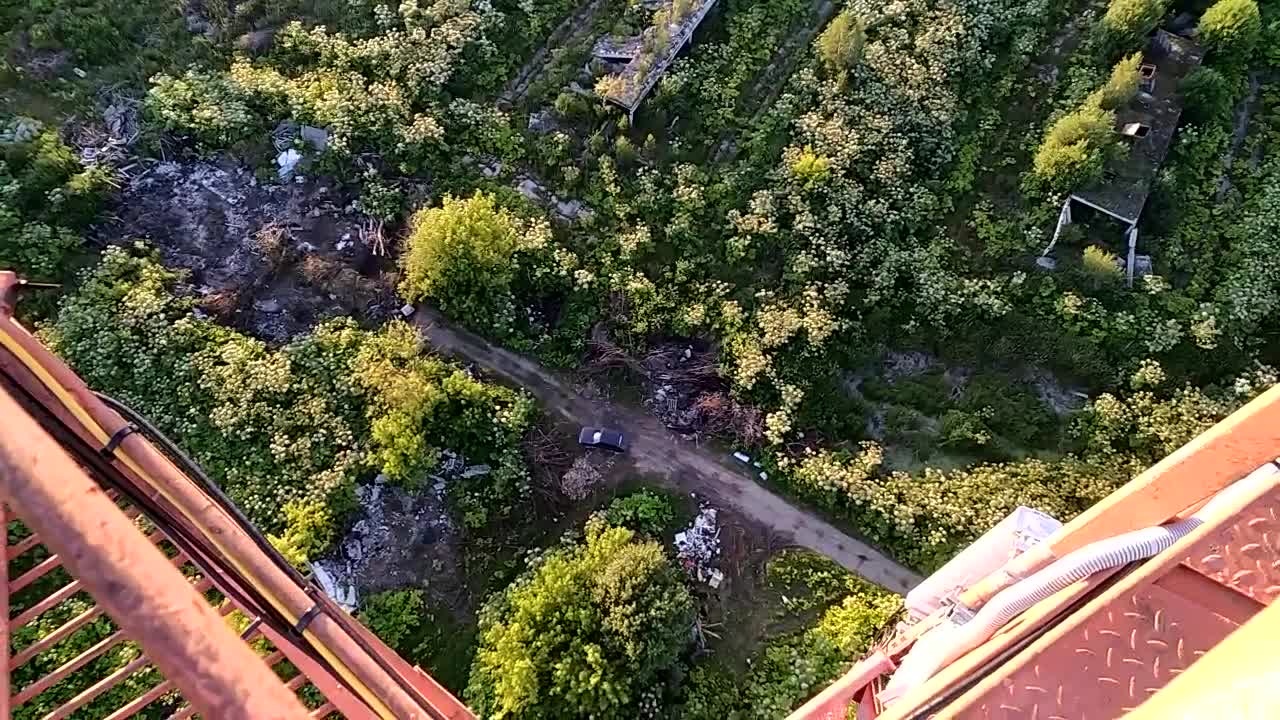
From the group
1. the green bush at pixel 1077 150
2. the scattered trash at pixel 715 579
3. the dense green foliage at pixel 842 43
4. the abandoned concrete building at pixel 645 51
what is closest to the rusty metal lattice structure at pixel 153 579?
the scattered trash at pixel 715 579

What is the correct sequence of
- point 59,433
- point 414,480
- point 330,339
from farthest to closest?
point 330,339
point 414,480
point 59,433

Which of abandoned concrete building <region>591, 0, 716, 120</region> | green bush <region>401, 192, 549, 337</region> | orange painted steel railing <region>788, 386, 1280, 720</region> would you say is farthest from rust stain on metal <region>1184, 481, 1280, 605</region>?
abandoned concrete building <region>591, 0, 716, 120</region>

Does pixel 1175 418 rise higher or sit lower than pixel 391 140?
lower

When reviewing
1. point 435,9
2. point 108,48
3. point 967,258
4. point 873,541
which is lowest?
point 873,541

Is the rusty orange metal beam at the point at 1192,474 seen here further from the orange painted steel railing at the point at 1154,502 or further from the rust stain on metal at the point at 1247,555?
the rust stain on metal at the point at 1247,555

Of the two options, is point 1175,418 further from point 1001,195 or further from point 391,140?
point 391,140

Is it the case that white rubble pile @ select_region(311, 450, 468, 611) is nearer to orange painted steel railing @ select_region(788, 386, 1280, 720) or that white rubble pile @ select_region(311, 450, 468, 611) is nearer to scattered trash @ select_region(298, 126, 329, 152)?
scattered trash @ select_region(298, 126, 329, 152)

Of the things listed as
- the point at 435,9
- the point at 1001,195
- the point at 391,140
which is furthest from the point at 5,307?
the point at 1001,195
